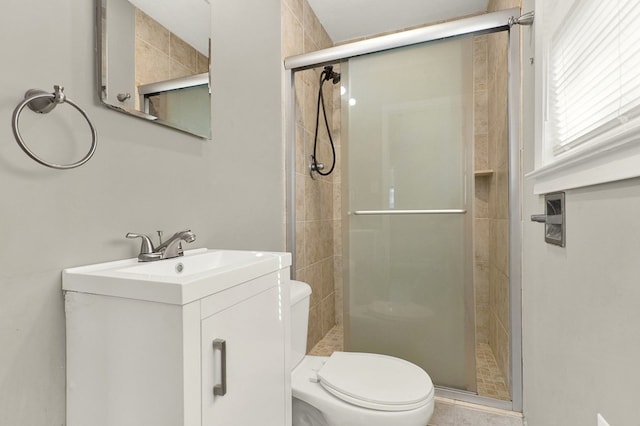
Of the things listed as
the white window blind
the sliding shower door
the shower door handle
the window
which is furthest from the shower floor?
the white window blind

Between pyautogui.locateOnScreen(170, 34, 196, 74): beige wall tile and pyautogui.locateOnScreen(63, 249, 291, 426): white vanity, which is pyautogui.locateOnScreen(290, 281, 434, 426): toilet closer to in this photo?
pyautogui.locateOnScreen(63, 249, 291, 426): white vanity

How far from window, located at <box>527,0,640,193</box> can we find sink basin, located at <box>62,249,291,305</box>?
2.74 ft

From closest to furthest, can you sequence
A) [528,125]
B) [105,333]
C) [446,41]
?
[105,333] → [528,125] → [446,41]

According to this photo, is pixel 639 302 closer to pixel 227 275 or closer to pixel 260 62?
pixel 227 275

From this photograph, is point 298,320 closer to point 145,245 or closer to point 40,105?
point 145,245

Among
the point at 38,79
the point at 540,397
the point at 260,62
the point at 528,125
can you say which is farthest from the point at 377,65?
the point at 540,397

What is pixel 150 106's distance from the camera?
3.31 feet

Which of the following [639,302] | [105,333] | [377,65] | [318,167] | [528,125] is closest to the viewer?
[639,302]

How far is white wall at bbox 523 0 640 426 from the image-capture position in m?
0.60

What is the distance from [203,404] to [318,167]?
5.77 feet

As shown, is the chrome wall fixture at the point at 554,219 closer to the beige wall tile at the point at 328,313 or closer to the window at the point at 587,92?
the window at the point at 587,92

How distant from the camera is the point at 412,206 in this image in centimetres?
171

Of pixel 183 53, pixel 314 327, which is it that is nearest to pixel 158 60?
pixel 183 53

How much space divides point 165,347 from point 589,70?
1.22 meters
